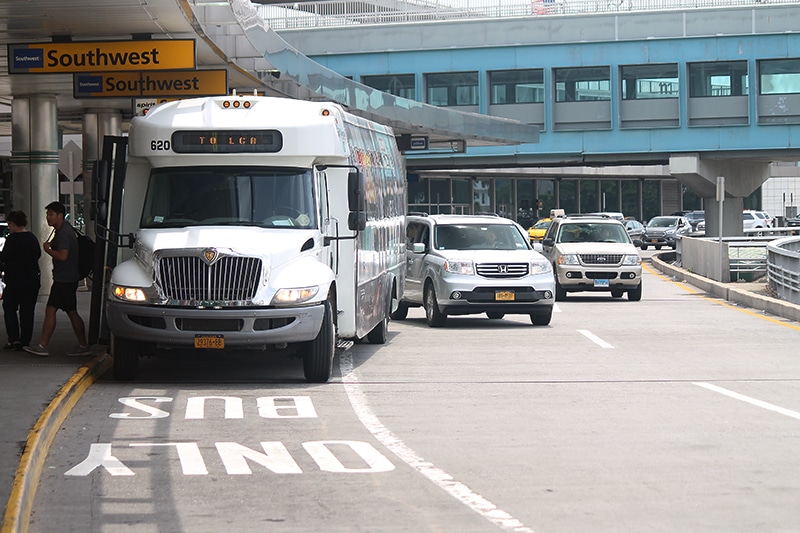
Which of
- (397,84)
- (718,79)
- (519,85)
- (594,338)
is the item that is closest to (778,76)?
(718,79)

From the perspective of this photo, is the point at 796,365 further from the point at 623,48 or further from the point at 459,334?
the point at 623,48

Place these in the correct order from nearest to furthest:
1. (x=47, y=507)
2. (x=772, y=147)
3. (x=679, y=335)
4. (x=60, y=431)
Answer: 1. (x=47, y=507)
2. (x=60, y=431)
3. (x=679, y=335)
4. (x=772, y=147)

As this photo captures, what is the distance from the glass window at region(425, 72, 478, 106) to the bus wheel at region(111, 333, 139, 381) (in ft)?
165

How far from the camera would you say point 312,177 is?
15.4 meters

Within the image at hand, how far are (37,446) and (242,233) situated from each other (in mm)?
5164

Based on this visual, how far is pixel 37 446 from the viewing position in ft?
32.2

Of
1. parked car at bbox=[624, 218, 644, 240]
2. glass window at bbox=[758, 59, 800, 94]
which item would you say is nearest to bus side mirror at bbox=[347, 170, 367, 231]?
glass window at bbox=[758, 59, 800, 94]

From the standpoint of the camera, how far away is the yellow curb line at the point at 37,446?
7.61 m

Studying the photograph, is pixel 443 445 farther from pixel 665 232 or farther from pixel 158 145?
pixel 665 232

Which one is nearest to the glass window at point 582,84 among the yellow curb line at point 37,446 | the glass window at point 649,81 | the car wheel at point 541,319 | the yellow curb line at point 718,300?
the glass window at point 649,81

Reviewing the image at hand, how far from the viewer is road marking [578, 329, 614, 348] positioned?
63.6 feet

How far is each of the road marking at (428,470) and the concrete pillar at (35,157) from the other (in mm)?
15486

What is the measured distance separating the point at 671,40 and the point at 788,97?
565 cm

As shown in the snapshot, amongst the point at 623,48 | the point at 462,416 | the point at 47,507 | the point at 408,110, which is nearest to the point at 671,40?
the point at 623,48
